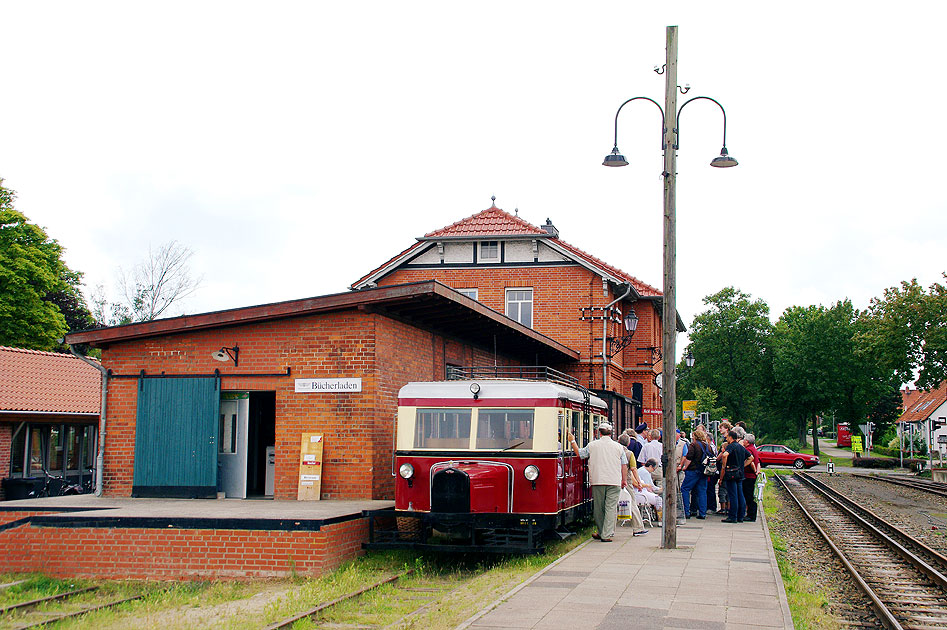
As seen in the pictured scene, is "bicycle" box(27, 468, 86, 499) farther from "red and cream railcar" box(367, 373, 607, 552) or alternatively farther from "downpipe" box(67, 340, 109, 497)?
"red and cream railcar" box(367, 373, 607, 552)

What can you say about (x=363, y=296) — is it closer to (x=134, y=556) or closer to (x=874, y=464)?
(x=134, y=556)

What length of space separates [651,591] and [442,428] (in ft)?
14.0

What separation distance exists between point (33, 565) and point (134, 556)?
1.46 metres

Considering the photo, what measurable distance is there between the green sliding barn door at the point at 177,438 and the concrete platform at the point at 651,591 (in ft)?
20.5

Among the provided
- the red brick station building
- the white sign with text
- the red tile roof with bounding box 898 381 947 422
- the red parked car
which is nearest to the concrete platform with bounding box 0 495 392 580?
the red brick station building

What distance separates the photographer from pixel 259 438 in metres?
17.0

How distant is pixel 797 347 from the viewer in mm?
73750

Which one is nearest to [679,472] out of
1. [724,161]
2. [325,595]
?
[724,161]

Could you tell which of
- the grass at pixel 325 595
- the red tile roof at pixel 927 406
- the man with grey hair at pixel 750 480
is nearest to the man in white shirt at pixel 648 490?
the man with grey hair at pixel 750 480

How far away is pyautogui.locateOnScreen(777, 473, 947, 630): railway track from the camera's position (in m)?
9.43

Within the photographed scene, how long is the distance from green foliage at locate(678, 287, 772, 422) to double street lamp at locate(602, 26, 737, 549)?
67355mm

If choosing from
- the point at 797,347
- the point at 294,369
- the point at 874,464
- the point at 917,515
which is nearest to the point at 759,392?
the point at 797,347

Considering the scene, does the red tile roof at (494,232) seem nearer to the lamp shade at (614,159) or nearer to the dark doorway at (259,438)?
the dark doorway at (259,438)

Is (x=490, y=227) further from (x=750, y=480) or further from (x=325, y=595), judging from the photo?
(x=325, y=595)
